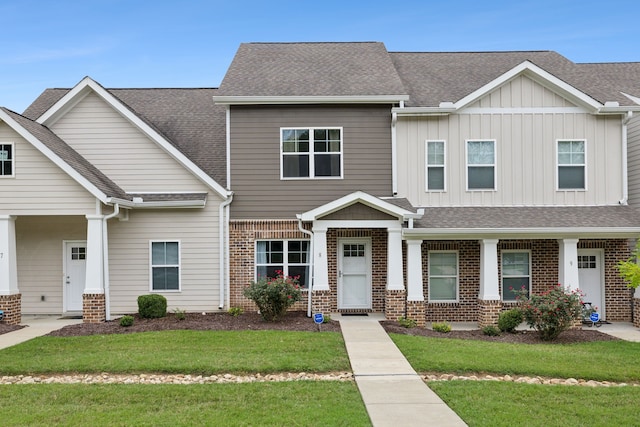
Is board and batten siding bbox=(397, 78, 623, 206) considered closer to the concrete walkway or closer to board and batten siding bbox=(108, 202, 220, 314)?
the concrete walkway

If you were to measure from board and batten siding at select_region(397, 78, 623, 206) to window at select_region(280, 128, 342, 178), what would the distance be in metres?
1.94

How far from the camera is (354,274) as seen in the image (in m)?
16.5

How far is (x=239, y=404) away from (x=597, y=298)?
1282cm

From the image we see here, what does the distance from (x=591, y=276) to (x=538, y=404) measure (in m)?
9.90

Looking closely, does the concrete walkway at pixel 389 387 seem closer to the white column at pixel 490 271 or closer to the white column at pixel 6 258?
the white column at pixel 490 271

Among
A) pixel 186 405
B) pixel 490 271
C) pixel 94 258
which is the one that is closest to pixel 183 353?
pixel 186 405

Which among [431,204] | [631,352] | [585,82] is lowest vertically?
[631,352]

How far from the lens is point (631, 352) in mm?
11547

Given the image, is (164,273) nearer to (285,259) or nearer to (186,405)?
(285,259)

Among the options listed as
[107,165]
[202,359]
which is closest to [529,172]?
[202,359]

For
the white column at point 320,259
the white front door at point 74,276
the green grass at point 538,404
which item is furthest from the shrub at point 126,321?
the green grass at point 538,404

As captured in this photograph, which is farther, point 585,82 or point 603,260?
point 585,82

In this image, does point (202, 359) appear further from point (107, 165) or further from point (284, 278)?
point (107, 165)

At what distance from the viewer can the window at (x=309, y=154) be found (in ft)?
54.0
